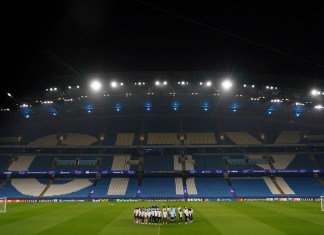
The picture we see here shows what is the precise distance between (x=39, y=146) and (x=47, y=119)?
6.50 m

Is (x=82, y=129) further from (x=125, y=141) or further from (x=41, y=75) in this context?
(x=41, y=75)

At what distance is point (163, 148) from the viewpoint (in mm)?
63688

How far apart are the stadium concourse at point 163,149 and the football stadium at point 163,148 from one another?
18 cm

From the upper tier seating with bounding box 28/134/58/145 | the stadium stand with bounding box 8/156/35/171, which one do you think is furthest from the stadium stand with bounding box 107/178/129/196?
the stadium stand with bounding box 8/156/35/171

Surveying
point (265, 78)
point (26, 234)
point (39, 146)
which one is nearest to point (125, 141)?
point (39, 146)

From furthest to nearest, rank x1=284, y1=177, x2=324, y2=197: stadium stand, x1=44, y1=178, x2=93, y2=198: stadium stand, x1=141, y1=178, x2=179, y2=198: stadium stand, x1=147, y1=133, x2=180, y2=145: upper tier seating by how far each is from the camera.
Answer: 1. x1=147, y1=133, x2=180, y2=145: upper tier seating
2. x1=44, y1=178, x2=93, y2=198: stadium stand
3. x1=141, y1=178, x2=179, y2=198: stadium stand
4. x1=284, y1=177, x2=324, y2=197: stadium stand

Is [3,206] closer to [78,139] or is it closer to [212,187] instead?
[78,139]

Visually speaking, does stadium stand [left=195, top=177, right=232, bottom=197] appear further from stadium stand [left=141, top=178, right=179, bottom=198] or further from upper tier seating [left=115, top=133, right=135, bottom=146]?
upper tier seating [left=115, top=133, right=135, bottom=146]

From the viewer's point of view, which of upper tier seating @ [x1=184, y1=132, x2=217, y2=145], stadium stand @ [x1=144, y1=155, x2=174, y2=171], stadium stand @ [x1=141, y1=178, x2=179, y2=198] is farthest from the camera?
upper tier seating @ [x1=184, y1=132, x2=217, y2=145]

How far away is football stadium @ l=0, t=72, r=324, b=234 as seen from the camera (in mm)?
52438

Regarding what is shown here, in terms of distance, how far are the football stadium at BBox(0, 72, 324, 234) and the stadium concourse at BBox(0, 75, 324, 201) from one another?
7.0 inches

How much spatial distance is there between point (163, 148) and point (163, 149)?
297 mm

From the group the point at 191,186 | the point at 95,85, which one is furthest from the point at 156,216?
the point at 191,186

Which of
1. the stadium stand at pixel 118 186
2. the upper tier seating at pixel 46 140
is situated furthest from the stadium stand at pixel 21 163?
the stadium stand at pixel 118 186
